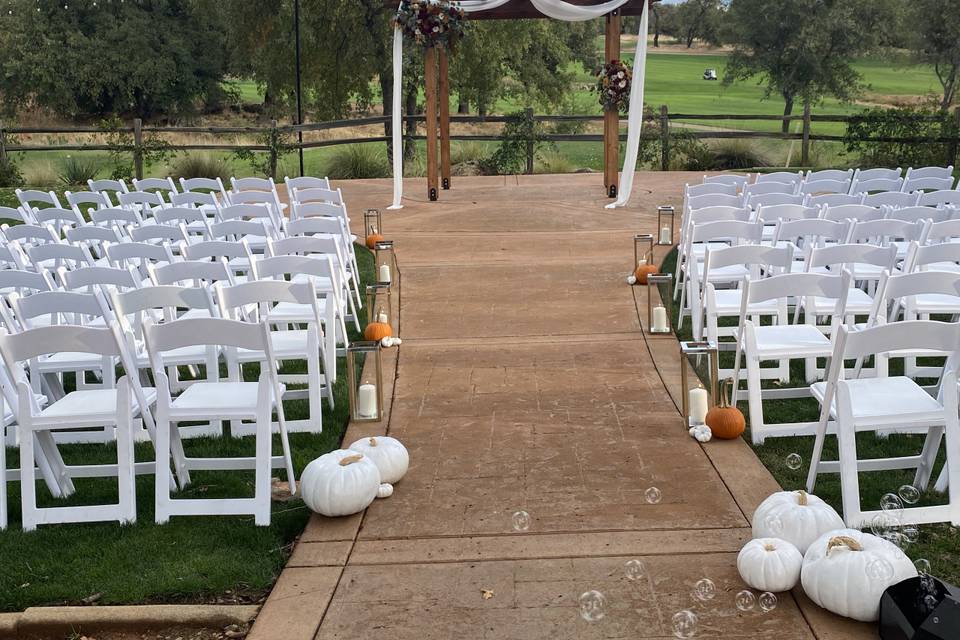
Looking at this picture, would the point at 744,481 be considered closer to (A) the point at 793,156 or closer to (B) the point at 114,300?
(B) the point at 114,300

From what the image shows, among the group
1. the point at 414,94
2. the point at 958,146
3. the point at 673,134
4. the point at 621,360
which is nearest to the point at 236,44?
the point at 414,94

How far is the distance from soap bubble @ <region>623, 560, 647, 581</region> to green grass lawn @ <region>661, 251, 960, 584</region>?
3.56ft

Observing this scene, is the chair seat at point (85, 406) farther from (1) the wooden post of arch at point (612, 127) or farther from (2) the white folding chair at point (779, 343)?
(1) the wooden post of arch at point (612, 127)

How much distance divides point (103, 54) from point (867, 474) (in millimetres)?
32753

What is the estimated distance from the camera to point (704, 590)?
12.2ft

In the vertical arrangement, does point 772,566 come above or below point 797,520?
below

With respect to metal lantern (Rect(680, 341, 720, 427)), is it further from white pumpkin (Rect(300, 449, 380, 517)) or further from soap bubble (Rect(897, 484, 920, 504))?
white pumpkin (Rect(300, 449, 380, 517))

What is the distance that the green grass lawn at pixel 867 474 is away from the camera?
4035 mm

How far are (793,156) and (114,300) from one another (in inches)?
718

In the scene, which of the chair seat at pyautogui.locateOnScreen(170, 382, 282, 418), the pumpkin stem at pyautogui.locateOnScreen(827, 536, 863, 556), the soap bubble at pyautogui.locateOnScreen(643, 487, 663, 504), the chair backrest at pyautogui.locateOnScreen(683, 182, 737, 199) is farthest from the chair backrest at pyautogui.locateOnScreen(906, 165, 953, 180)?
the chair seat at pyautogui.locateOnScreen(170, 382, 282, 418)

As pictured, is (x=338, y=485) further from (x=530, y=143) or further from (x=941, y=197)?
(x=530, y=143)

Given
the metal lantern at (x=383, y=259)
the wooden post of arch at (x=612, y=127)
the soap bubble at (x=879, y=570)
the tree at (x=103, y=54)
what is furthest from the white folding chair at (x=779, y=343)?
the tree at (x=103, y=54)

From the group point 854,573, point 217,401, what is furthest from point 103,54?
point 854,573

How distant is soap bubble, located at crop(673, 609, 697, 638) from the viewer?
11.4 ft
